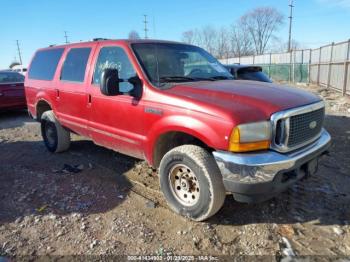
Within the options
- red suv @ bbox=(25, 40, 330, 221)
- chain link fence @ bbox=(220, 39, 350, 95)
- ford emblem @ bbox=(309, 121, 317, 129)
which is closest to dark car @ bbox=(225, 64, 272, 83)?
red suv @ bbox=(25, 40, 330, 221)

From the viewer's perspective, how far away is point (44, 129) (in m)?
6.10

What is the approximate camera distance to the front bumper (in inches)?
112

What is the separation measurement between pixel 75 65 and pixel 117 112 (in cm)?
147


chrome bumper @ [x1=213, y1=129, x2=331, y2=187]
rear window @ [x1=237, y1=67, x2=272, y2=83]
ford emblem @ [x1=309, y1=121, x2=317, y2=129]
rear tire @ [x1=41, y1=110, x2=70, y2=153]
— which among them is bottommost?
rear tire @ [x1=41, y1=110, x2=70, y2=153]

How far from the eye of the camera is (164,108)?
3449 mm

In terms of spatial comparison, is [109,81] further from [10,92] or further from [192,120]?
[10,92]

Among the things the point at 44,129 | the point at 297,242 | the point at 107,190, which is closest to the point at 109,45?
the point at 107,190

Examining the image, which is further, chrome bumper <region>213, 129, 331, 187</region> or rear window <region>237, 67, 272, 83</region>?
rear window <region>237, 67, 272, 83</region>

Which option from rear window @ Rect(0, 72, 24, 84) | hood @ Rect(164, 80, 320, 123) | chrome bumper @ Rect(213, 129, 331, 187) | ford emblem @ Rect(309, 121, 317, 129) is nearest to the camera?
chrome bumper @ Rect(213, 129, 331, 187)

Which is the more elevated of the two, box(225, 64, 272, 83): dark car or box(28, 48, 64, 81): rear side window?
box(28, 48, 64, 81): rear side window

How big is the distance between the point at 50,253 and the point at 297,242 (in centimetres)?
242

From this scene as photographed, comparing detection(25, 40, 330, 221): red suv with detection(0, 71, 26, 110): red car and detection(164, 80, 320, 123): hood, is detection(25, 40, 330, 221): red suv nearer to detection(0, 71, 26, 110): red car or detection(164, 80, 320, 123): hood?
detection(164, 80, 320, 123): hood

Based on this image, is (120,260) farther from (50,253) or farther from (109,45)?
(109,45)

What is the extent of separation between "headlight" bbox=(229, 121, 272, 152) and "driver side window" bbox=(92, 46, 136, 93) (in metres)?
1.59
